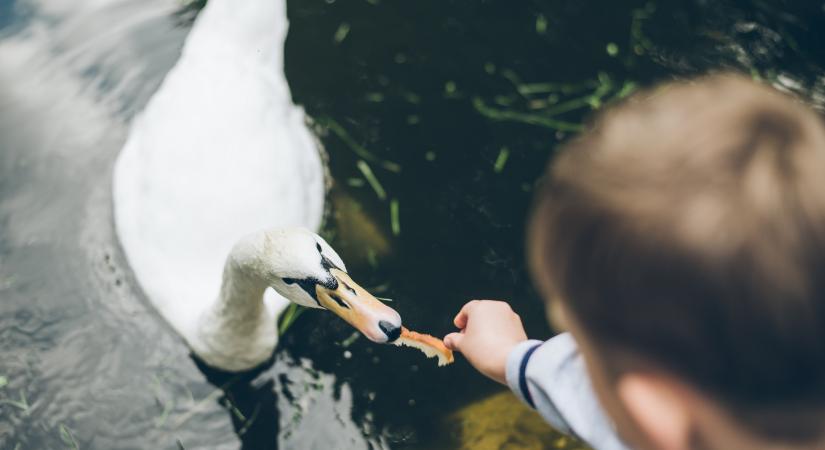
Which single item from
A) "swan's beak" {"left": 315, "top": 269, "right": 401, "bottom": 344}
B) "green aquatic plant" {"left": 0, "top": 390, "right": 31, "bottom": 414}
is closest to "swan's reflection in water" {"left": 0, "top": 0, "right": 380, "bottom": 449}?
"green aquatic plant" {"left": 0, "top": 390, "right": 31, "bottom": 414}

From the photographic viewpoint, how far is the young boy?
0.78 m

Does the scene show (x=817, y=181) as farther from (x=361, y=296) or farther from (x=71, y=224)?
(x=71, y=224)

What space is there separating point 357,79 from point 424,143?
346 millimetres

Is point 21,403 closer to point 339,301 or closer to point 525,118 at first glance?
point 339,301

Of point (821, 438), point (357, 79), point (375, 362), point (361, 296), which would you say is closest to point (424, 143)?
point (357, 79)

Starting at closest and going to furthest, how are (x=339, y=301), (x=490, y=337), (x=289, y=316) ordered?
(x=490, y=337)
(x=339, y=301)
(x=289, y=316)

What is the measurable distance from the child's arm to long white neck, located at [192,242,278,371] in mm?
659

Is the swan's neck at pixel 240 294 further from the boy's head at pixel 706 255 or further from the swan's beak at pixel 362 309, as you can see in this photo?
the boy's head at pixel 706 255

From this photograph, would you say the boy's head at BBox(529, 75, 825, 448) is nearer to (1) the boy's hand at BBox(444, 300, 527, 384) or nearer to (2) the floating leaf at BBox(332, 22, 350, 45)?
(1) the boy's hand at BBox(444, 300, 527, 384)

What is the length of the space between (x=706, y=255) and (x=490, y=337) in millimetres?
741

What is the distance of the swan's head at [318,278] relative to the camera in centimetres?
180

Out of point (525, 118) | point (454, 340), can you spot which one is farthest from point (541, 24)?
point (454, 340)

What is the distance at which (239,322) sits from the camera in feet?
7.38

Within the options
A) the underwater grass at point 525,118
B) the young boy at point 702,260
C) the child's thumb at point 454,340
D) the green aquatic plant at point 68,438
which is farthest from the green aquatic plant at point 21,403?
the young boy at point 702,260
